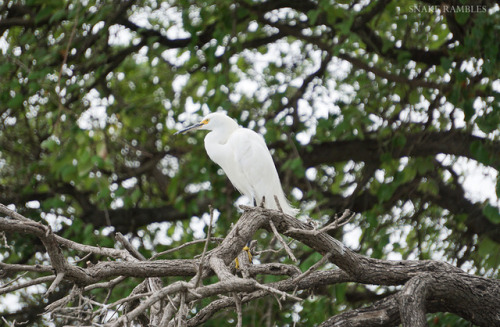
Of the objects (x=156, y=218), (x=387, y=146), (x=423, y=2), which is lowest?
(x=156, y=218)

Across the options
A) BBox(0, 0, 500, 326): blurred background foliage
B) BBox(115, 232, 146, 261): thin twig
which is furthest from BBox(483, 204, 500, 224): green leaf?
BBox(115, 232, 146, 261): thin twig

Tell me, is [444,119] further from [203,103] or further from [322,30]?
[203,103]

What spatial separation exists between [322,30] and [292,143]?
47.7 inches

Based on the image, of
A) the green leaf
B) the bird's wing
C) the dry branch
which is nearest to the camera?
the dry branch

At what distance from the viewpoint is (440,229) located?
477 cm

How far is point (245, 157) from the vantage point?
409 cm

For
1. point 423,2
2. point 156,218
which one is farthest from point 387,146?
point 156,218

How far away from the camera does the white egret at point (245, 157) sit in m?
4.09

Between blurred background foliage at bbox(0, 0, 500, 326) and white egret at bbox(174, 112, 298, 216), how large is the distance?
0.72 ft

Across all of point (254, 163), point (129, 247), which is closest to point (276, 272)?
point (129, 247)

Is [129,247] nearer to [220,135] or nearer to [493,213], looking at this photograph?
[220,135]

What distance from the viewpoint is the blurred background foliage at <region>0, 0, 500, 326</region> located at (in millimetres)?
4266

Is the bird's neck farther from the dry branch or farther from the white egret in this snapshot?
the dry branch

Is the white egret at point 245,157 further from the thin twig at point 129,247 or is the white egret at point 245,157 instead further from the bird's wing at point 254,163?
the thin twig at point 129,247
